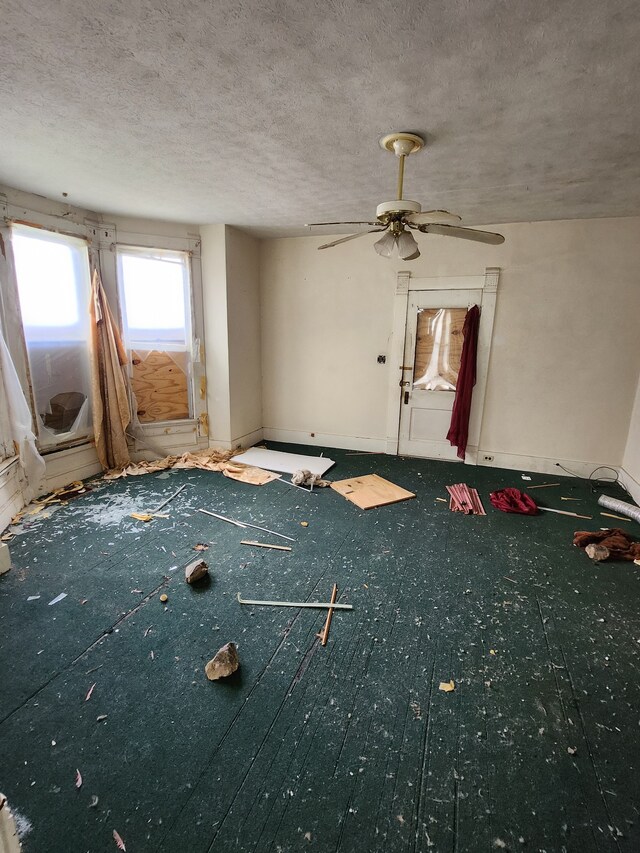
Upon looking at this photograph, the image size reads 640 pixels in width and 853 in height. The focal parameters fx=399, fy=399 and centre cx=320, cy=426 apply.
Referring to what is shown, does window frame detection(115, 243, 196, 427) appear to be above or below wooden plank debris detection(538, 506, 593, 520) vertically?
above

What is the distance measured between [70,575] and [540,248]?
5200mm

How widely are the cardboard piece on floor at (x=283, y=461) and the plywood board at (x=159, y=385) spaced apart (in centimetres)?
97

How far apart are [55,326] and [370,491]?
3.52 metres

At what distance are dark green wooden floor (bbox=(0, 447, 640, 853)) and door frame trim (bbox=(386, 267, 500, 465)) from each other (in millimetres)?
1905

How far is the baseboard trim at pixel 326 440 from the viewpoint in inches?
211

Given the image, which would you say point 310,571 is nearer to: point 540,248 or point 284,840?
point 284,840

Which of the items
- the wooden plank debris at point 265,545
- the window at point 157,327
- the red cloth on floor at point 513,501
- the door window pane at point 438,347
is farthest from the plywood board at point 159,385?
the red cloth on floor at point 513,501

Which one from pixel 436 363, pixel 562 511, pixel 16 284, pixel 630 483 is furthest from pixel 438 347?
pixel 16 284

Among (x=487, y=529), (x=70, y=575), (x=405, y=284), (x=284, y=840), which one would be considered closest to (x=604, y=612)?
(x=487, y=529)

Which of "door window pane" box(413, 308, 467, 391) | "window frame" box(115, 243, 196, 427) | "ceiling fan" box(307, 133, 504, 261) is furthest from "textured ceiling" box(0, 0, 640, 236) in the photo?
"door window pane" box(413, 308, 467, 391)

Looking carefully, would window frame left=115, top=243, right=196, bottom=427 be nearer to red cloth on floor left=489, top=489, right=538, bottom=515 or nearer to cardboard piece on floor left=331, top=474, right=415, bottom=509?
cardboard piece on floor left=331, top=474, right=415, bottom=509

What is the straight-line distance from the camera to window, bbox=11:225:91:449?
3637mm

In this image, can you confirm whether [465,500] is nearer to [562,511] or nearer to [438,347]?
[562,511]

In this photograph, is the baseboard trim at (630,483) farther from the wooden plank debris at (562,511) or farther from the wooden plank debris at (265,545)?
the wooden plank debris at (265,545)
